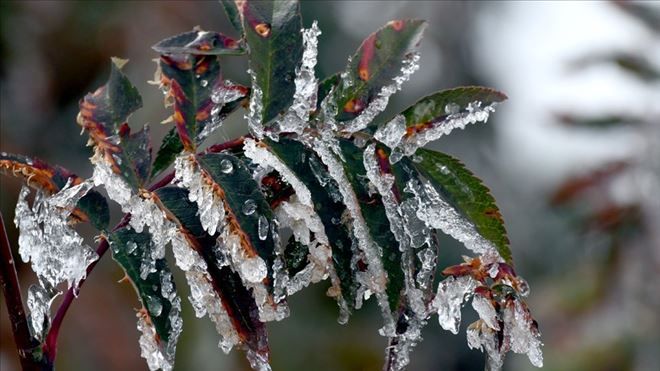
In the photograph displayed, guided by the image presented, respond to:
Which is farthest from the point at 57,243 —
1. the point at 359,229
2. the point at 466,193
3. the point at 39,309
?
the point at 466,193

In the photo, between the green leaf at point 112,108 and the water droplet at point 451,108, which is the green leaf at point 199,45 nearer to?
the green leaf at point 112,108

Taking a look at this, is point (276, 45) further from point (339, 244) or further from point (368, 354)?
point (368, 354)

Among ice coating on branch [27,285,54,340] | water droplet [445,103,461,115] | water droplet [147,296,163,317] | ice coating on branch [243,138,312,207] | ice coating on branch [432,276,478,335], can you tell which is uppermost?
water droplet [445,103,461,115]

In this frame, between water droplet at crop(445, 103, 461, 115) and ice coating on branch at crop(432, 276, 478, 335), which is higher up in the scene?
water droplet at crop(445, 103, 461, 115)

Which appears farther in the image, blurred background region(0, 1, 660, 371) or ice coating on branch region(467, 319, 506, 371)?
blurred background region(0, 1, 660, 371)

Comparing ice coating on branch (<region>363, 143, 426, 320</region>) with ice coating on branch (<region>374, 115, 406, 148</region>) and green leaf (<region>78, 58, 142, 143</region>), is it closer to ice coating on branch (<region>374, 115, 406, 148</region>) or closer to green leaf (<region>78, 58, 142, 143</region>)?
ice coating on branch (<region>374, 115, 406, 148</region>)

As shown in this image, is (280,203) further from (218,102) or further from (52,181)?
(52,181)

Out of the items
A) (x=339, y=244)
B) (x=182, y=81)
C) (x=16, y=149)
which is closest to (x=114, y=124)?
(x=182, y=81)

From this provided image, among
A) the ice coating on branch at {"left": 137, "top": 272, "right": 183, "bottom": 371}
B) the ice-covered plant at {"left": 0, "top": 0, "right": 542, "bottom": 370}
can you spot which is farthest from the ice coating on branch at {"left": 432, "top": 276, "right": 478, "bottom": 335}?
the ice coating on branch at {"left": 137, "top": 272, "right": 183, "bottom": 371}
